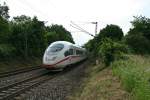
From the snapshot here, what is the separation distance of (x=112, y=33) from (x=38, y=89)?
112ft

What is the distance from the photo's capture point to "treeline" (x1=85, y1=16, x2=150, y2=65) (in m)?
26.6

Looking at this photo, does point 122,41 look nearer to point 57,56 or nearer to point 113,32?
point 113,32

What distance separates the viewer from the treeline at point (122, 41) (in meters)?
26.6

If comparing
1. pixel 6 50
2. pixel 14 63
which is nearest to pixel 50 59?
pixel 6 50

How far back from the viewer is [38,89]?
17141 mm

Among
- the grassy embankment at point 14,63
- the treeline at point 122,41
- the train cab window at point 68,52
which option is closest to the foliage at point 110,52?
the treeline at point 122,41

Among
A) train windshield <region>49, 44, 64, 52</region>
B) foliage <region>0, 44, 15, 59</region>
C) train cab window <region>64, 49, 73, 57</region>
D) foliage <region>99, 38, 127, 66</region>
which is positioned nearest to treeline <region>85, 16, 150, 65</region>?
foliage <region>99, 38, 127, 66</region>

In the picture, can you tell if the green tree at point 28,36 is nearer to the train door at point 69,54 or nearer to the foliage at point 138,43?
the train door at point 69,54

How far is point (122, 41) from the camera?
39.6 m

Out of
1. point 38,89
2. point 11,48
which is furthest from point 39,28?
point 38,89

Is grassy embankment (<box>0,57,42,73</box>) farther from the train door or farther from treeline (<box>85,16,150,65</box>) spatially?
treeline (<box>85,16,150,65</box>)

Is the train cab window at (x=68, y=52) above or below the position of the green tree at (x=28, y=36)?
below

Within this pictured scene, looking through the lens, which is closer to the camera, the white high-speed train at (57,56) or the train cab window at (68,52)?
the white high-speed train at (57,56)

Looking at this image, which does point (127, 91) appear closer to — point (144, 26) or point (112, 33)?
point (144, 26)
